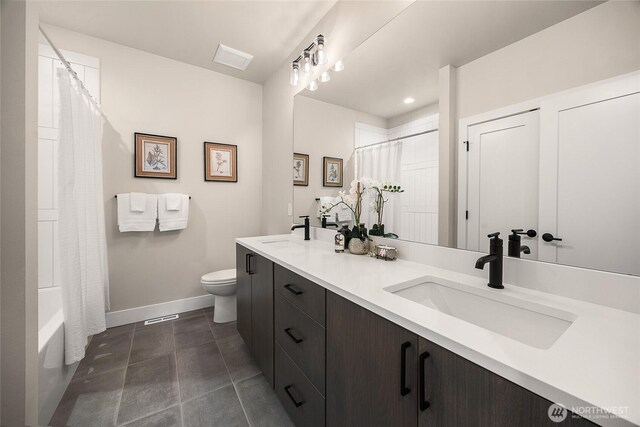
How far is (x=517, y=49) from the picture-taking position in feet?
2.97

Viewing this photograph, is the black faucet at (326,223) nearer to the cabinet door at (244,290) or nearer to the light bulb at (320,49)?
the cabinet door at (244,290)

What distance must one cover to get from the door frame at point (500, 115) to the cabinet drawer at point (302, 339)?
73cm

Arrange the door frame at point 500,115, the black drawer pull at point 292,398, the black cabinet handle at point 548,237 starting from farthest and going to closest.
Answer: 1. the black drawer pull at point 292,398
2. the black cabinet handle at point 548,237
3. the door frame at point 500,115

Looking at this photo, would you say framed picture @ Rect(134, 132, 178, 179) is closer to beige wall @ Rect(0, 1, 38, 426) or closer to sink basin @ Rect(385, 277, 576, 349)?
beige wall @ Rect(0, 1, 38, 426)

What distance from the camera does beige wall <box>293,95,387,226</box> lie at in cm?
170

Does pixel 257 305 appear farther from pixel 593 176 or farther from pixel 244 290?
pixel 593 176

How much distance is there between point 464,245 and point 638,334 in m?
0.53

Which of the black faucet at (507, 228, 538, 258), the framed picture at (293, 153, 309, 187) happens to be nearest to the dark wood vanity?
the black faucet at (507, 228, 538, 258)

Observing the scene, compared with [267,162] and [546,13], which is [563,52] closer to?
[546,13]

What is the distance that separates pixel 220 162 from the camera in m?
2.72

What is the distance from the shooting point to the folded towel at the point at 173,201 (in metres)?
2.38

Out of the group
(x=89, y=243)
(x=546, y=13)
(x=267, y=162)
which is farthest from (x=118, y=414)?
(x=546, y=13)

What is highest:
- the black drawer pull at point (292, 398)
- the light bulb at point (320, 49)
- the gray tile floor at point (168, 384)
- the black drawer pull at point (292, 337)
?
the light bulb at point (320, 49)
